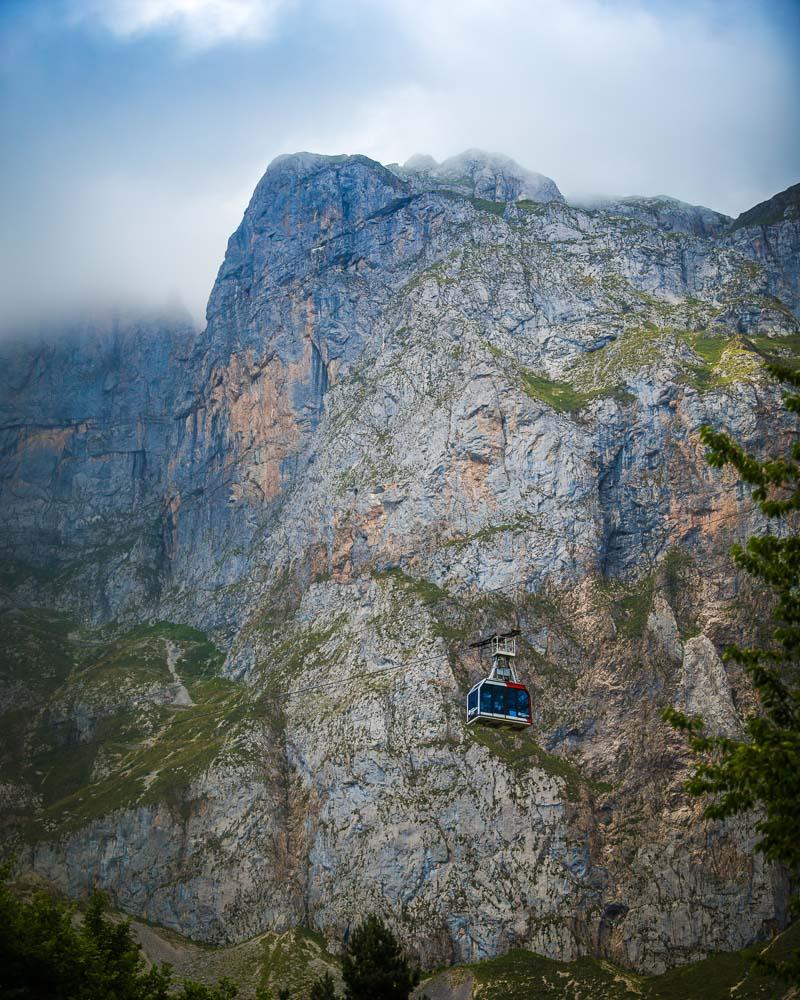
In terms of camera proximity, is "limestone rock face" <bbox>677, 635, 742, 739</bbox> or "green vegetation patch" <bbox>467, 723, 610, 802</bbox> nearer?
"limestone rock face" <bbox>677, 635, 742, 739</bbox>

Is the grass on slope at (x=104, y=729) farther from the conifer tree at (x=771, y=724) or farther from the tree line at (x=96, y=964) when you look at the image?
the conifer tree at (x=771, y=724)

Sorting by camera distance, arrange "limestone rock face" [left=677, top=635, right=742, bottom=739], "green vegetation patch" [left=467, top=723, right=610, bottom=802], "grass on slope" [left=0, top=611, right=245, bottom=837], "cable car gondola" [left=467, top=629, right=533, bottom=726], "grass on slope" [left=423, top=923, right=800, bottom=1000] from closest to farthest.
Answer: "cable car gondola" [left=467, top=629, right=533, bottom=726] < "grass on slope" [left=423, top=923, right=800, bottom=1000] < "limestone rock face" [left=677, top=635, right=742, bottom=739] < "green vegetation patch" [left=467, top=723, right=610, bottom=802] < "grass on slope" [left=0, top=611, right=245, bottom=837]

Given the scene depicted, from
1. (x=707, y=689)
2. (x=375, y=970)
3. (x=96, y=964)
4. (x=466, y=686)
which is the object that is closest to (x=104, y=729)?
(x=466, y=686)

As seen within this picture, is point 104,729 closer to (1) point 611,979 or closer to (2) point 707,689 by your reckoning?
(1) point 611,979

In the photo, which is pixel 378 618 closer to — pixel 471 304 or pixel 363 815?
pixel 363 815

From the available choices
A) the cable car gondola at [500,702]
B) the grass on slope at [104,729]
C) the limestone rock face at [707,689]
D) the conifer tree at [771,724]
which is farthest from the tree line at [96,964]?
the grass on slope at [104,729]

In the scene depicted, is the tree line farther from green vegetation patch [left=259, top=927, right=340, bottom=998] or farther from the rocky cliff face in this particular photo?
the rocky cliff face

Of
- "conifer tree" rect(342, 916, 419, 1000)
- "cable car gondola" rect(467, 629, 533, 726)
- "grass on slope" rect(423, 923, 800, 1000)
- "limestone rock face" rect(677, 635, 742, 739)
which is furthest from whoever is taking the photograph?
"limestone rock face" rect(677, 635, 742, 739)

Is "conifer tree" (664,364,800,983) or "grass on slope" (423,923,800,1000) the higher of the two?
"conifer tree" (664,364,800,983)

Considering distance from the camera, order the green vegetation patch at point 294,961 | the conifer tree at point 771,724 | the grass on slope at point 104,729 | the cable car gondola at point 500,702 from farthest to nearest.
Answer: the grass on slope at point 104,729
the green vegetation patch at point 294,961
the cable car gondola at point 500,702
the conifer tree at point 771,724

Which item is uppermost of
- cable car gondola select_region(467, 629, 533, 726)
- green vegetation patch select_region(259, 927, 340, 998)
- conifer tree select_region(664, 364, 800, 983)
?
conifer tree select_region(664, 364, 800, 983)

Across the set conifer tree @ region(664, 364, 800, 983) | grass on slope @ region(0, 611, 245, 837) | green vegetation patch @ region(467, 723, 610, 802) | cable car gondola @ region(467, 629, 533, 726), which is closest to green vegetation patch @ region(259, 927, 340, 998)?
grass on slope @ region(0, 611, 245, 837)
